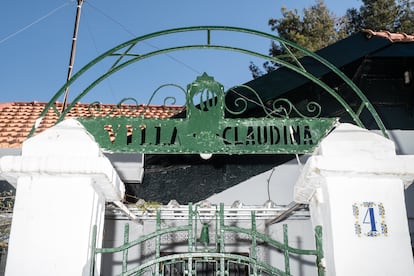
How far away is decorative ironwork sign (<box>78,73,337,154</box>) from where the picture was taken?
9.97 ft

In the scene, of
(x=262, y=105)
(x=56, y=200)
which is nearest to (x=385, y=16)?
(x=262, y=105)

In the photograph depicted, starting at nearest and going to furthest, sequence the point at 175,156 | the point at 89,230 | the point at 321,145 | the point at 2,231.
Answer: the point at 89,230 → the point at 321,145 → the point at 2,231 → the point at 175,156

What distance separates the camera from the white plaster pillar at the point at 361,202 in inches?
105

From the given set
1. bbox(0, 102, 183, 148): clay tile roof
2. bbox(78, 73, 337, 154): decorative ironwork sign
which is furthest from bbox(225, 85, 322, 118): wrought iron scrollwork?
bbox(0, 102, 183, 148): clay tile roof

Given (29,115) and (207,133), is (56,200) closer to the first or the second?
(207,133)

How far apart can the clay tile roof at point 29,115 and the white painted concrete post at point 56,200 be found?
2.92 m

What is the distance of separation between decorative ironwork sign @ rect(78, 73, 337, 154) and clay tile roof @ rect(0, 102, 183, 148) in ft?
9.09

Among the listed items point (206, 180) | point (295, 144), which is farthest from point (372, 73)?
point (295, 144)

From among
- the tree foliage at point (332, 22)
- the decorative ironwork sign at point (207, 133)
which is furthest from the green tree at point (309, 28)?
the decorative ironwork sign at point (207, 133)

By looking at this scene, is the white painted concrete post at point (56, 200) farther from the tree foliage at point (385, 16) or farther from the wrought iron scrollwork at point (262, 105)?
the tree foliage at point (385, 16)

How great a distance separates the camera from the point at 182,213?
5.31 meters

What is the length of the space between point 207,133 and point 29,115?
5213mm

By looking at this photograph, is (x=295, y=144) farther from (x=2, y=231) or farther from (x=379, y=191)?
(x=2, y=231)

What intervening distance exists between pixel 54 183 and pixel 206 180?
3597 millimetres
